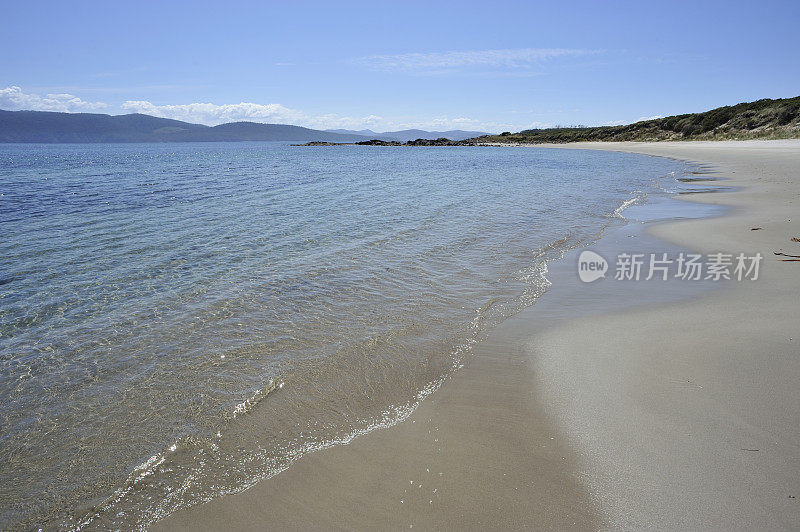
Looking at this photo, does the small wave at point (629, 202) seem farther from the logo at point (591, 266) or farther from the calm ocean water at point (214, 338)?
the logo at point (591, 266)

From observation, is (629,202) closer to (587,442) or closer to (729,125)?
(587,442)

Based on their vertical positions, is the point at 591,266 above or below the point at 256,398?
above

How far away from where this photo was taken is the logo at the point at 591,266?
8397 millimetres

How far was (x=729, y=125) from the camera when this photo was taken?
60062 millimetres

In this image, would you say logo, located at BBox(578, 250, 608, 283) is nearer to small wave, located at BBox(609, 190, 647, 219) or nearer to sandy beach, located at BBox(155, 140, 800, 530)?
sandy beach, located at BBox(155, 140, 800, 530)

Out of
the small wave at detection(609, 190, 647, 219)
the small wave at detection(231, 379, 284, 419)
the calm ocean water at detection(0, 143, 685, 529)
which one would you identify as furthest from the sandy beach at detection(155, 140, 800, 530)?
the small wave at detection(609, 190, 647, 219)

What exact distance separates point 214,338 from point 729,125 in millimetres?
74198

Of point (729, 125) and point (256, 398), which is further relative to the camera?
point (729, 125)

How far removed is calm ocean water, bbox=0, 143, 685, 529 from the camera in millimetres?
3551

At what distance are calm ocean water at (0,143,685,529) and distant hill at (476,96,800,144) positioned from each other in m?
53.4

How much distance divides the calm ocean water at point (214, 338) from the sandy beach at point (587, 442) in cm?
37

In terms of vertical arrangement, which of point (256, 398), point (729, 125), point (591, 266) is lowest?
point (256, 398)

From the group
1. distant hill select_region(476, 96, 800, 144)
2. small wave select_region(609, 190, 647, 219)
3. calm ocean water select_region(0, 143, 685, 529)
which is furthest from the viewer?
distant hill select_region(476, 96, 800, 144)

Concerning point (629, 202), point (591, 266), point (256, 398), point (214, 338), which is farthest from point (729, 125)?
point (256, 398)
